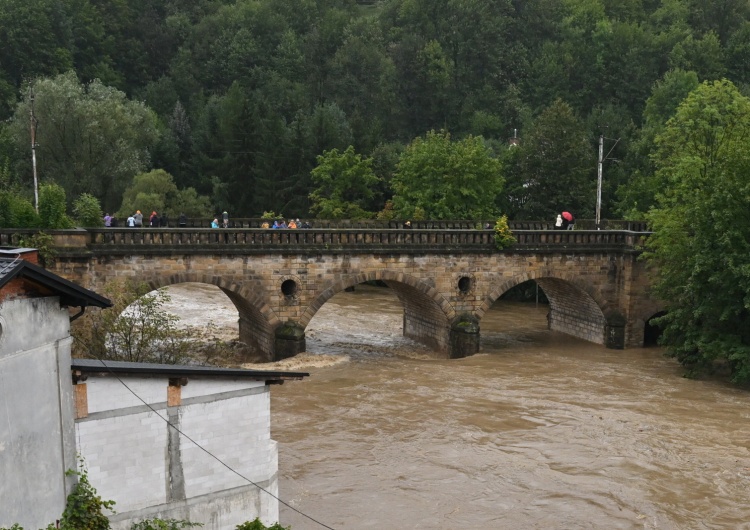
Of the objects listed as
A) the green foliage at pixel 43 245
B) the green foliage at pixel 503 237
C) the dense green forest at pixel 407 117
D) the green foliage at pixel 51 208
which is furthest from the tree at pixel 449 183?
the green foliage at pixel 43 245

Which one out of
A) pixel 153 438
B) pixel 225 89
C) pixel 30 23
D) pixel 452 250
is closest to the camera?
→ pixel 153 438

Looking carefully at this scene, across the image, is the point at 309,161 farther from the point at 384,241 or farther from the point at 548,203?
the point at 384,241

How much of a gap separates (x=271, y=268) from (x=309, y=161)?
31985 millimetres

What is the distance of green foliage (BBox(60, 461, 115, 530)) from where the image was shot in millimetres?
13688

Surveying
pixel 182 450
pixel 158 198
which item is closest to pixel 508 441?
pixel 182 450

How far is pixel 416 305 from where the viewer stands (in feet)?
137

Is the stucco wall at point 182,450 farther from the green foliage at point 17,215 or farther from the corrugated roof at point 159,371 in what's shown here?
the green foliage at point 17,215

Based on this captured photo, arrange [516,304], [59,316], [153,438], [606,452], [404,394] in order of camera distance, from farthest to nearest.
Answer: [516,304] < [404,394] < [606,452] < [153,438] < [59,316]

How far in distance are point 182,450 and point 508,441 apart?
13679mm

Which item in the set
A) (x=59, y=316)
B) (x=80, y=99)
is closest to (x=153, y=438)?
(x=59, y=316)

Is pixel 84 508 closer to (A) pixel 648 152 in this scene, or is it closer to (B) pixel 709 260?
(B) pixel 709 260

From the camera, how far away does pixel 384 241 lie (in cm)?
3769

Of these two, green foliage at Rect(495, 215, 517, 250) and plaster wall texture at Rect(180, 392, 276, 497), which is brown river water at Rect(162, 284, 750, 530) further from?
green foliage at Rect(495, 215, 517, 250)

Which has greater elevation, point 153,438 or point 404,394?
point 153,438
